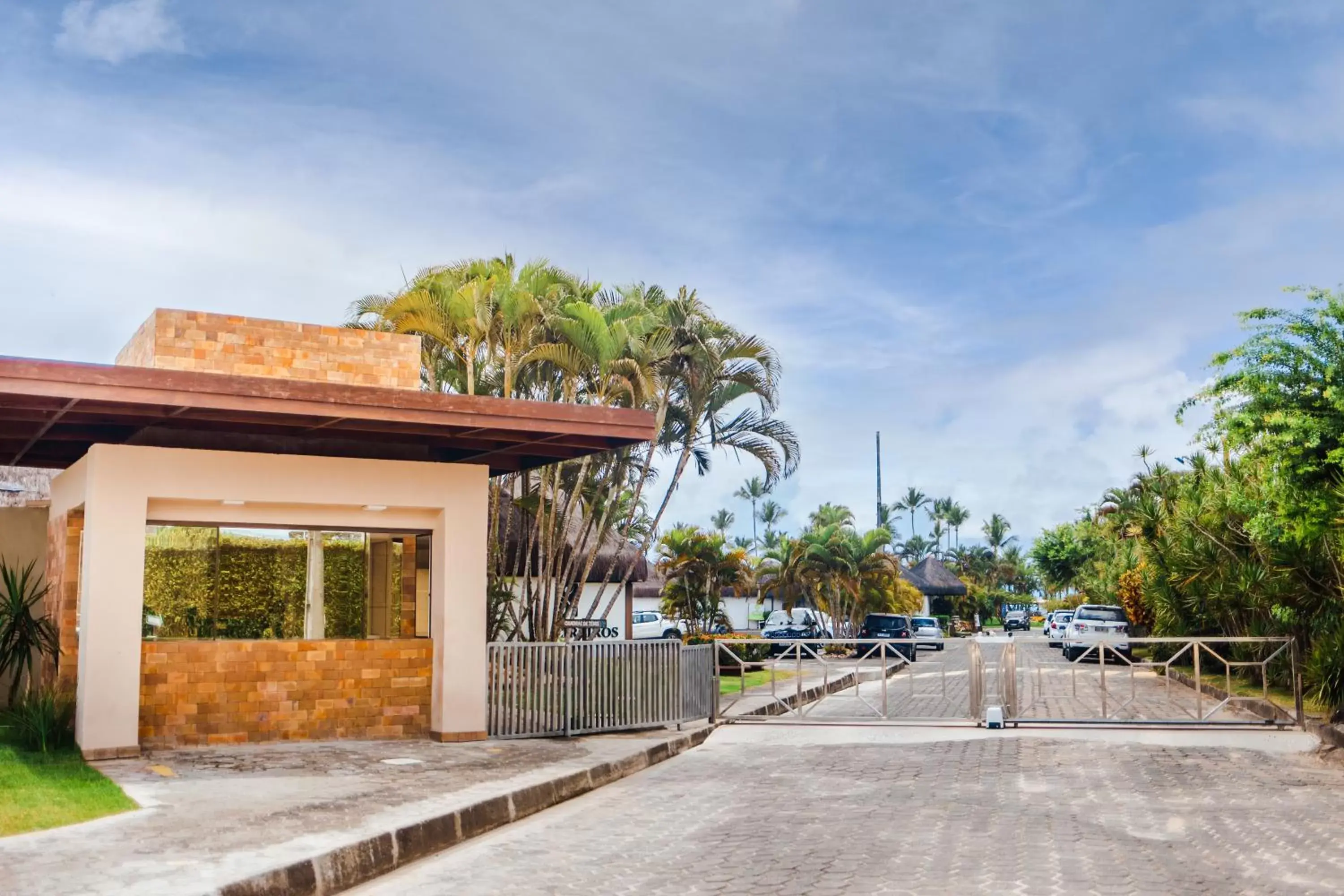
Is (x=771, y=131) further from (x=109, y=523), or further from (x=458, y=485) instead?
(x=109, y=523)

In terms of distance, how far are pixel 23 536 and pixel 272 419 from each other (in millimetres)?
6750

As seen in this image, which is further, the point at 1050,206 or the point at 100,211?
the point at 1050,206

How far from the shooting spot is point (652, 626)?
50.5m

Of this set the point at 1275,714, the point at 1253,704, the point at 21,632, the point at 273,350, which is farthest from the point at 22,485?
the point at 1275,714

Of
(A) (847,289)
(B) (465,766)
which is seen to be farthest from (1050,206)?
(B) (465,766)

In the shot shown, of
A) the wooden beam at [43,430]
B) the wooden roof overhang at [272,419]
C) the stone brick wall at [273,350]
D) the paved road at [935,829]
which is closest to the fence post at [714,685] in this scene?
the paved road at [935,829]

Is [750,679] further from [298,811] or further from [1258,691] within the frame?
[298,811]

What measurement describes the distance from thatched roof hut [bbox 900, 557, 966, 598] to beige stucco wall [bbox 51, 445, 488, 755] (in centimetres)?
5772

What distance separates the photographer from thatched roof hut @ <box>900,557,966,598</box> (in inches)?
2852

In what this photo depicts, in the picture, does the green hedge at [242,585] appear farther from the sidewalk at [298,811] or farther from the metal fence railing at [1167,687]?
the metal fence railing at [1167,687]

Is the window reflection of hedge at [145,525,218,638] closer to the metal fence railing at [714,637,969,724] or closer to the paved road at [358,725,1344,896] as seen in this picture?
the paved road at [358,725,1344,896]

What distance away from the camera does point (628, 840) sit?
9.23 metres

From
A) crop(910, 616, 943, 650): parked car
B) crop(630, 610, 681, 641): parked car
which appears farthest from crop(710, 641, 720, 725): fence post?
crop(910, 616, 943, 650): parked car

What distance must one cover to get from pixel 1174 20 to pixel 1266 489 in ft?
23.6
